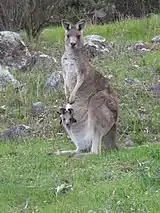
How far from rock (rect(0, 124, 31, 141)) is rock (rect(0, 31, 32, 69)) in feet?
12.6

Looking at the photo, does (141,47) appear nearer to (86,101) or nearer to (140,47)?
(140,47)

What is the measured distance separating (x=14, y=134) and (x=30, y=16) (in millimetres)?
6997

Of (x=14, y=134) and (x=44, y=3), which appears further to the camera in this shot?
(x=44, y=3)

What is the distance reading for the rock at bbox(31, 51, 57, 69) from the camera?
42.7 ft

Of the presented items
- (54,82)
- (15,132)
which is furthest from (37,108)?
(54,82)

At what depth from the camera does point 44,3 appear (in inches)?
647

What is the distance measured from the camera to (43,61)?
1337 centimetres

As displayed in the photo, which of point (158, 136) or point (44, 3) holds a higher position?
point (44, 3)

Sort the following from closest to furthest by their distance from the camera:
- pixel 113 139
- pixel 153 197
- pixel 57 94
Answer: pixel 153 197, pixel 113 139, pixel 57 94

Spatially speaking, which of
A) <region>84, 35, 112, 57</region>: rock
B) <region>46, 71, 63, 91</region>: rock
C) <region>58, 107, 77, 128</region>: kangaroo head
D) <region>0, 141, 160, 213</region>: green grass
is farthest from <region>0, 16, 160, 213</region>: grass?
<region>84, 35, 112, 57</region>: rock

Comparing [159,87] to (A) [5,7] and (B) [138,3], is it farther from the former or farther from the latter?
(B) [138,3]

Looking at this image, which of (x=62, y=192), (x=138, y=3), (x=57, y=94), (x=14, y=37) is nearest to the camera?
(x=62, y=192)

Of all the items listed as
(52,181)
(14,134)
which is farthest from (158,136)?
(52,181)

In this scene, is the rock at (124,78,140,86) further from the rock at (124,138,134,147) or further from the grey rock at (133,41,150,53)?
the grey rock at (133,41,150,53)
